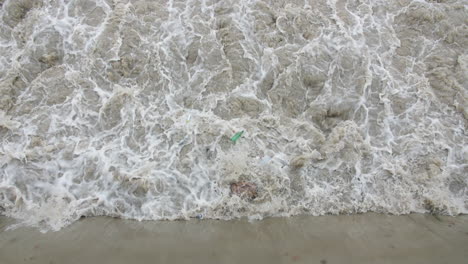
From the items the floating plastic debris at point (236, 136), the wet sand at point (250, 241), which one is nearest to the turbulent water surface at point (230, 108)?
the floating plastic debris at point (236, 136)

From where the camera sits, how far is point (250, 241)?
4793mm

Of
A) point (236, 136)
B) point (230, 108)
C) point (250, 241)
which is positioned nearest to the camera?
point (250, 241)

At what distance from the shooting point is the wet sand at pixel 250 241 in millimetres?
4543

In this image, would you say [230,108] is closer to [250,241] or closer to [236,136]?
[236,136]

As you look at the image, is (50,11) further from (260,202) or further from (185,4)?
(260,202)

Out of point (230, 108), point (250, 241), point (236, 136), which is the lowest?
point (250, 241)

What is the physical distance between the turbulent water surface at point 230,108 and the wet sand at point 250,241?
28 cm

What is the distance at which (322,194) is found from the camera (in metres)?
5.72

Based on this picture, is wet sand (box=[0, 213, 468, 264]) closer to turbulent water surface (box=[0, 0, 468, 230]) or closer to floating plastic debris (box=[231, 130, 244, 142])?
turbulent water surface (box=[0, 0, 468, 230])

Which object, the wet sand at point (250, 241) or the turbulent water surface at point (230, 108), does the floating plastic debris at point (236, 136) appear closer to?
the turbulent water surface at point (230, 108)

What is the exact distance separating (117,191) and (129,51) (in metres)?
3.31

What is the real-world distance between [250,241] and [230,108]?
2900 mm

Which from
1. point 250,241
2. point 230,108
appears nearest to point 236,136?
point 230,108

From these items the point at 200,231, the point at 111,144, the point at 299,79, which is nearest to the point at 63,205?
the point at 111,144
